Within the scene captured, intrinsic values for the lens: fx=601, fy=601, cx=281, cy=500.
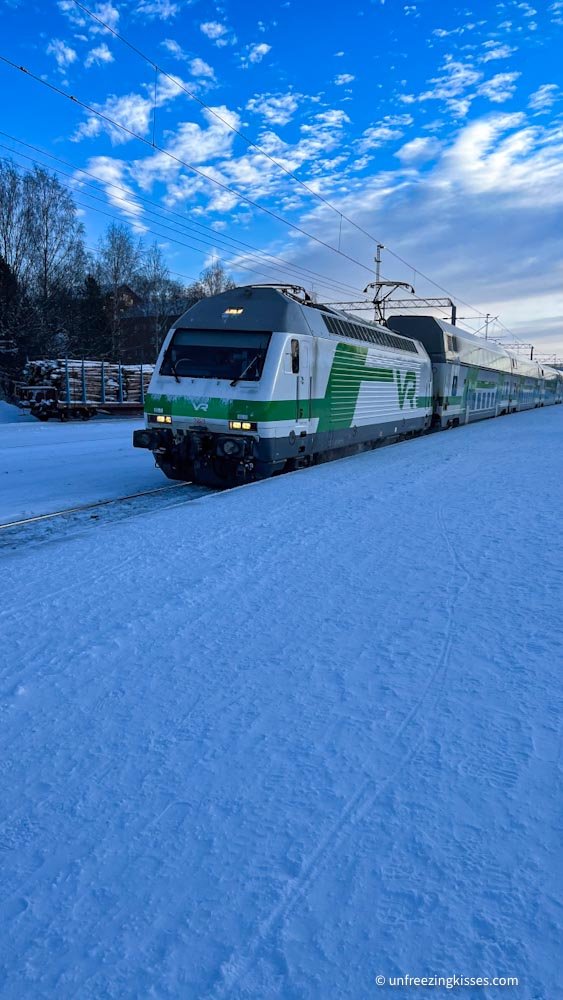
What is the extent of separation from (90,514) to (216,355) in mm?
3279

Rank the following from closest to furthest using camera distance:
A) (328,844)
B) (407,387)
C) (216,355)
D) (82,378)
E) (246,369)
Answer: (328,844)
(246,369)
(216,355)
(407,387)
(82,378)

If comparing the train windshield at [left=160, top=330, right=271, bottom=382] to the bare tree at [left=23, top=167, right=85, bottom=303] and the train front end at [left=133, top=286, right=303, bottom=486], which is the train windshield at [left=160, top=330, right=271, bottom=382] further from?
the bare tree at [left=23, top=167, right=85, bottom=303]

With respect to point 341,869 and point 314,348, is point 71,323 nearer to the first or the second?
Answer: point 314,348

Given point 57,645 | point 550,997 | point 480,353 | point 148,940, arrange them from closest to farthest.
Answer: point 550,997, point 148,940, point 57,645, point 480,353

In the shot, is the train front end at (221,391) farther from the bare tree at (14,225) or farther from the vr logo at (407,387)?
the bare tree at (14,225)

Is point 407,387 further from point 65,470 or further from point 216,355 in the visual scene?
point 65,470

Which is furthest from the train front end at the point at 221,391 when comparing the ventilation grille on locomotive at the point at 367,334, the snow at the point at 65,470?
the ventilation grille on locomotive at the point at 367,334

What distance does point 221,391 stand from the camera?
919cm

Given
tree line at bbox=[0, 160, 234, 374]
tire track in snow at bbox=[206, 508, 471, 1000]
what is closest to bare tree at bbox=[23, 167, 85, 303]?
tree line at bbox=[0, 160, 234, 374]

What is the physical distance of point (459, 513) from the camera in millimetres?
6773

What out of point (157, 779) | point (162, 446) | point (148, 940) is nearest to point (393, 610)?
point (157, 779)

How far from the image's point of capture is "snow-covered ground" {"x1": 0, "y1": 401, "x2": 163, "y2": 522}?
910 cm

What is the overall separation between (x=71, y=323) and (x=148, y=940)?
40006 millimetres

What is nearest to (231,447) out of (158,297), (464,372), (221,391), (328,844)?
(221,391)
